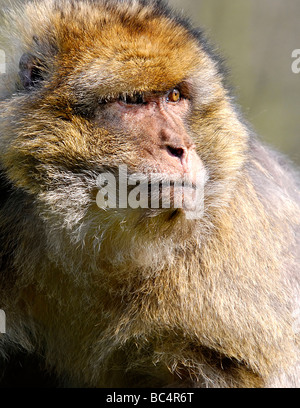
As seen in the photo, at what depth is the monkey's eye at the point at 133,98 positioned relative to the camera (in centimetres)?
313

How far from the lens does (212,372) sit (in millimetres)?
3680

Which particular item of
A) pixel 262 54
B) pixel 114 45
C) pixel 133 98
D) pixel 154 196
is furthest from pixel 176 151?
pixel 262 54

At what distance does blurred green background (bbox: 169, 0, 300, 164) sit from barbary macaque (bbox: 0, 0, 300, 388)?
6.18m

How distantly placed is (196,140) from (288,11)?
709cm

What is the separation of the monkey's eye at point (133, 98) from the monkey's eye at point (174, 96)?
6.8 inches

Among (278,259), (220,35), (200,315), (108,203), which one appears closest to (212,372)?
(200,315)

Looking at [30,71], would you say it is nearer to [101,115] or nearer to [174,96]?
Answer: [101,115]

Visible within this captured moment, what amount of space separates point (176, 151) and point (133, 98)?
346 mm

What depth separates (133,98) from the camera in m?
3.14

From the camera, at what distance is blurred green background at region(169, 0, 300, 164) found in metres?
9.88

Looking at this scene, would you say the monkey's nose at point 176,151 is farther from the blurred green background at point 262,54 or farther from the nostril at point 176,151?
the blurred green background at point 262,54

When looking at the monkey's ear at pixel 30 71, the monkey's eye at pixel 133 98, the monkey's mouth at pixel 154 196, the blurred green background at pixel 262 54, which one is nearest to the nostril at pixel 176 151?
the monkey's mouth at pixel 154 196

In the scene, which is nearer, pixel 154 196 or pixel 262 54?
pixel 154 196

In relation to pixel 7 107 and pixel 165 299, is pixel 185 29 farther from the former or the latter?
pixel 165 299
